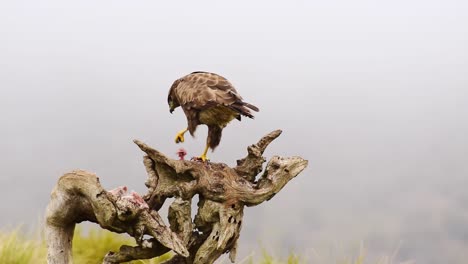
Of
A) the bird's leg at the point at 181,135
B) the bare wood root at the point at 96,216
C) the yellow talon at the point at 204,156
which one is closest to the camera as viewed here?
the bare wood root at the point at 96,216

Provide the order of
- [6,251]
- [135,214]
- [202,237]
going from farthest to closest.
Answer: [6,251]
[202,237]
[135,214]

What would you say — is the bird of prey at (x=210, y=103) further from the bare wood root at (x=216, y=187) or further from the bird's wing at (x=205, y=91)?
the bare wood root at (x=216, y=187)

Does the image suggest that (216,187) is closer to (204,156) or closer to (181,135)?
(204,156)

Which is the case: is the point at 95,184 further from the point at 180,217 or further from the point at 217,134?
the point at 217,134

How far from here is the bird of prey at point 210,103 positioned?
3.79 m

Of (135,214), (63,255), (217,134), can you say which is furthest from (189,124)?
(63,255)

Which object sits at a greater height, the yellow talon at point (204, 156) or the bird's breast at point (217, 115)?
the bird's breast at point (217, 115)

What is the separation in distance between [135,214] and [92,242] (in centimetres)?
203

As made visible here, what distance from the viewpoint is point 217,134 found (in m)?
4.06

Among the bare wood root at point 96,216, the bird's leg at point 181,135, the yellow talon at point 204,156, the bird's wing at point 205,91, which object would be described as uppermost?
the bird's wing at point 205,91

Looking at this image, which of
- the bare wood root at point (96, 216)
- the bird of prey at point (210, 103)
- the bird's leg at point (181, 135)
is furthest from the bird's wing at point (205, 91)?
the bare wood root at point (96, 216)

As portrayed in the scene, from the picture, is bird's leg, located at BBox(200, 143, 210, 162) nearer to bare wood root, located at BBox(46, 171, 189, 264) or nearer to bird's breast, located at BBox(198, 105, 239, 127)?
bird's breast, located at BBox(198, 105, 239, 127)

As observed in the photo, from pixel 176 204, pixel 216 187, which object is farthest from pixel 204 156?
pixel 176 204

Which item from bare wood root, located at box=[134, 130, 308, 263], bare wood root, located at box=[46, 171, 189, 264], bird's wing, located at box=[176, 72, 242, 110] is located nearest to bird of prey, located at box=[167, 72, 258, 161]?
bird's wing, located at box=[176, 72, 242, 110]
